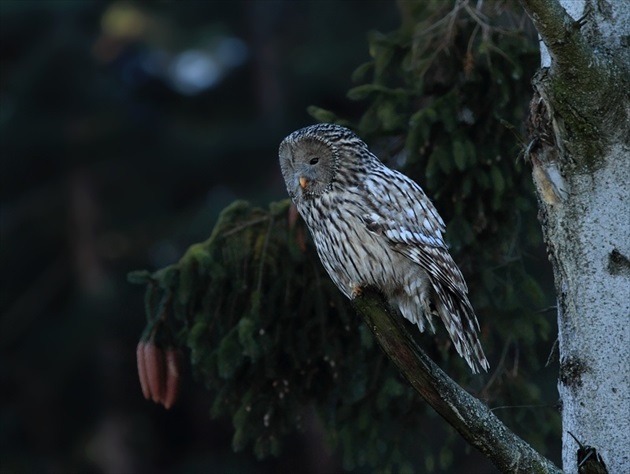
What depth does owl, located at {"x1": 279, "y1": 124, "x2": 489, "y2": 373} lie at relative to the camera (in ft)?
18.1

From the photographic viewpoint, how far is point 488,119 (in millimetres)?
6316

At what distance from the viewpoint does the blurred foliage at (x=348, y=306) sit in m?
6.18

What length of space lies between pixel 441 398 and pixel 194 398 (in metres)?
15.9

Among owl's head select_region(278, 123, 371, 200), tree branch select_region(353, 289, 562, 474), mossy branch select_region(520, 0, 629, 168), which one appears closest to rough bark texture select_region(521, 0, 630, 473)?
mossy branch select_region(520, 0, 629, 168)

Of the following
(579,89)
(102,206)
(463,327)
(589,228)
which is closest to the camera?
(579,89)

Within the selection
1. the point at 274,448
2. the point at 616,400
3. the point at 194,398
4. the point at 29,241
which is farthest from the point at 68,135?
the point at 616,400

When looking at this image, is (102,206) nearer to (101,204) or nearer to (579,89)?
(101,204)

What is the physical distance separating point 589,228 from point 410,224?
1.02 metres

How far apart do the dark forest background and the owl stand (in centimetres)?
1252

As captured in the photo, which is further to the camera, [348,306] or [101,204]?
[101,204]

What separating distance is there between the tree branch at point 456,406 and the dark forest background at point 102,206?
13915 millimetres

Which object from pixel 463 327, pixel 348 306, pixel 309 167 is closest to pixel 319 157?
pixel 309 167

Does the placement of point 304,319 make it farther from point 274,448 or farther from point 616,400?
point 616,400

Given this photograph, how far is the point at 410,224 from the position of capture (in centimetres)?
564
